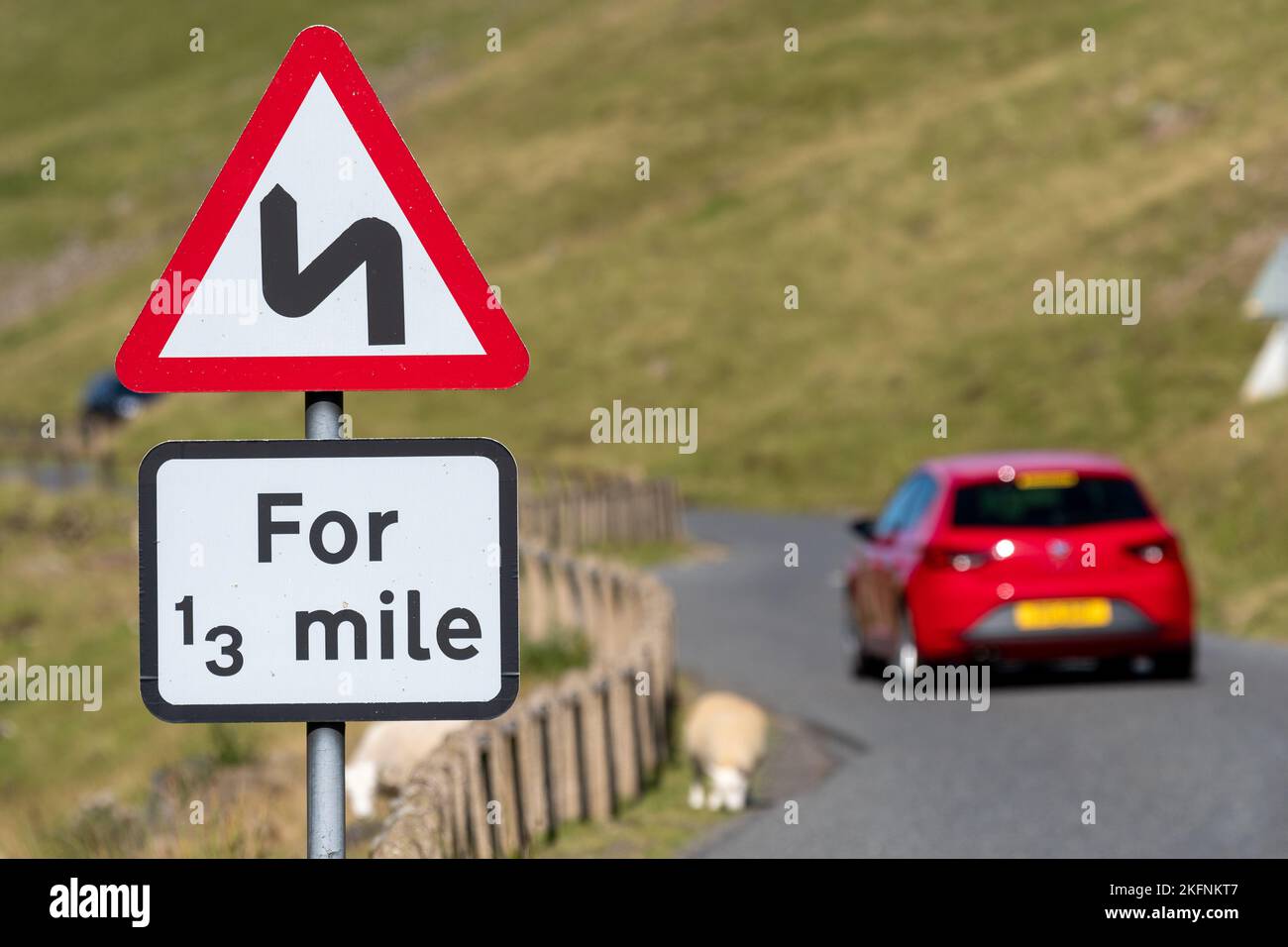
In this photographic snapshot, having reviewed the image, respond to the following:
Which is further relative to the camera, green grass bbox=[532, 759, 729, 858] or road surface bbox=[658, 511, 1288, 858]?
green grass bbox=[532, 759, 729, 858]

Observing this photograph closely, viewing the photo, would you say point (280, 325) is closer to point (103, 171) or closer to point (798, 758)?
point (798, 758)

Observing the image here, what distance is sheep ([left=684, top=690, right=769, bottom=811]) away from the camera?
422 inches

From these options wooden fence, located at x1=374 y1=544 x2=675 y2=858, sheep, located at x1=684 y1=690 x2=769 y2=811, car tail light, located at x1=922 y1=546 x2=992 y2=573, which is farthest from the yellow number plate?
sheep, located at x1=684 y1=690 x2=769 y2=811

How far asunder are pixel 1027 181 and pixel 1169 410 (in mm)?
25183

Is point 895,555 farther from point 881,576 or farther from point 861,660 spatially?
point 861,660

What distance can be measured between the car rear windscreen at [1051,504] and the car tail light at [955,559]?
0.24m

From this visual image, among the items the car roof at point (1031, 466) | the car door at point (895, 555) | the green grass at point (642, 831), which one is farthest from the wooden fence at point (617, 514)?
the green grass at point (642, 831)

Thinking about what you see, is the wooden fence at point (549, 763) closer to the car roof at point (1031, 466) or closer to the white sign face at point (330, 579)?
the white sign face at point (330, 579)

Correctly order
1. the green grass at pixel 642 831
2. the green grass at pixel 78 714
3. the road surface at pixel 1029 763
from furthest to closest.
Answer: the green grass at pixel 78 714, the green grass at pixel 642 831, the road surface at pixel 1029 763

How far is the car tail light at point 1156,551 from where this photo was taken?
46.9ft

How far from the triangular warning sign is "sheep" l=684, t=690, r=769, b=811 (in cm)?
626

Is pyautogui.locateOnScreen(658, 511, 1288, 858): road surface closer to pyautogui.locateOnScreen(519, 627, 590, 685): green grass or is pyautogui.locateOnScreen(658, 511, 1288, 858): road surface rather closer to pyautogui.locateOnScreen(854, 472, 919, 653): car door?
pyautogui.locateOnScreen(854, 472, 919, 653): car door

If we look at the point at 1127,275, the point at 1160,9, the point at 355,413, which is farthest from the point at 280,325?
the point at 1160,9
